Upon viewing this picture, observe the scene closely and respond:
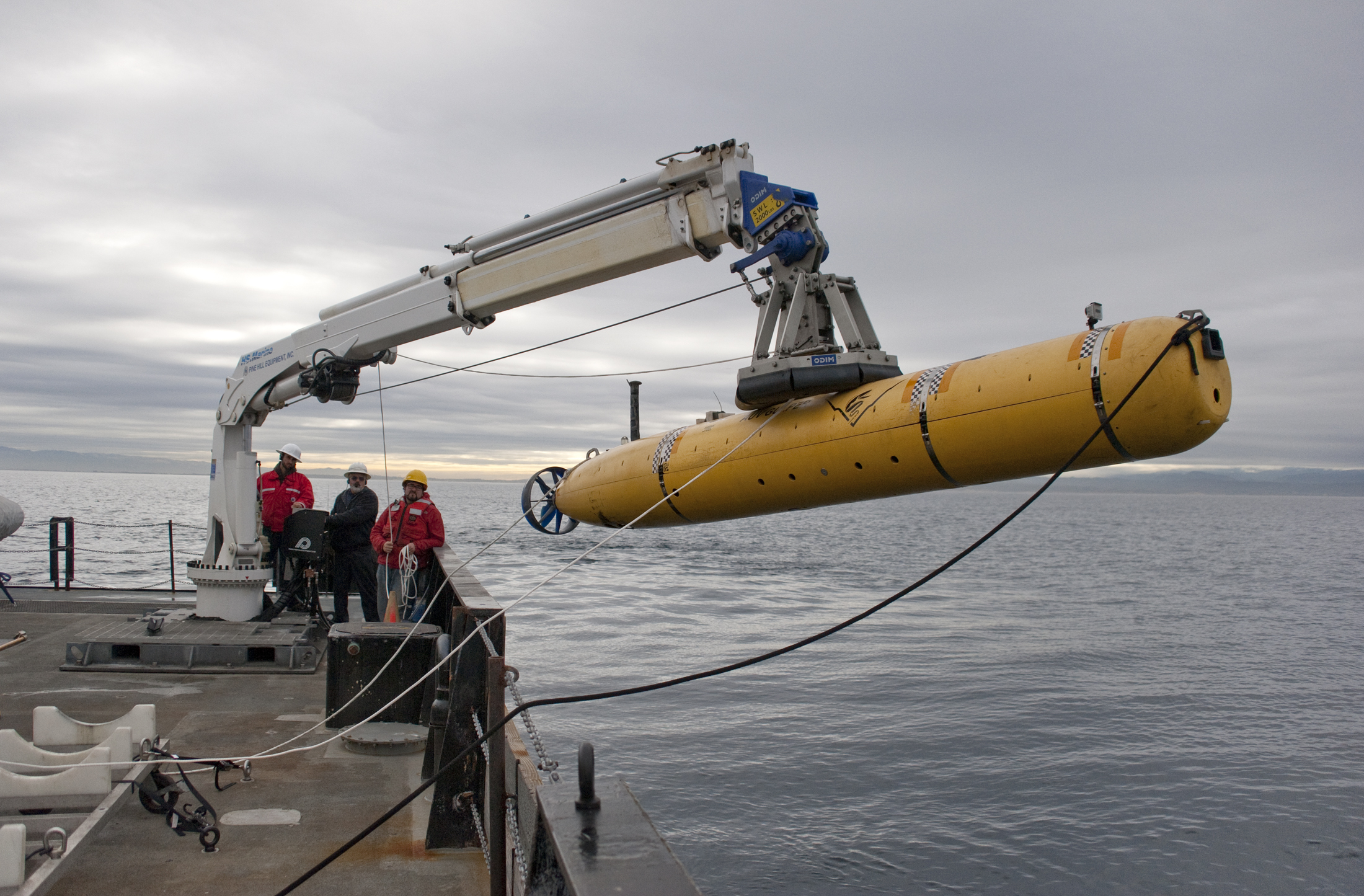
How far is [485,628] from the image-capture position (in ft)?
16.2

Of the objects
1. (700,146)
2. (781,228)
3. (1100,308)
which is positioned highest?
(700,146)

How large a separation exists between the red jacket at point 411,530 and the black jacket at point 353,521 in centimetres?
76

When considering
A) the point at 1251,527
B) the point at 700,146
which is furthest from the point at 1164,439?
the point at 1251,527

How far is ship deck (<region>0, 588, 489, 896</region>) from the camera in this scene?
445cm

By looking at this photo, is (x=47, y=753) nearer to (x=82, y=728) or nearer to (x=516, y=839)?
(x=82, y=728)

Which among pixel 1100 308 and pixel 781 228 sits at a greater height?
pixel 781 228

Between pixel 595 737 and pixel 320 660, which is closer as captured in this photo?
pixel 320 660

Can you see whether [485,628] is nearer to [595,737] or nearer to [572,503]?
[572,503]

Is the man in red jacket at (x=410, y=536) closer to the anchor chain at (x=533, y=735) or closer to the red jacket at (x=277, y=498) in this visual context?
the red jacket at (x=277, y=498)

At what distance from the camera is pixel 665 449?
7332 millimetres

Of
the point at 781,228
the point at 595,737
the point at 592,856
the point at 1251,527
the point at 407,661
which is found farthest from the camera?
the point at 1251,527

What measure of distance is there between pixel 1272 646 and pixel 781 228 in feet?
60.6

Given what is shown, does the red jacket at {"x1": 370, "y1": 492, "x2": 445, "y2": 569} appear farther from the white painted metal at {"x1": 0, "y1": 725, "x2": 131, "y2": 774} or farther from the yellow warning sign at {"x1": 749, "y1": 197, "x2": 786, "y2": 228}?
the yellow warning sign at {"x1": 749, "y1": 197, "x2": 786, "y2": 228}

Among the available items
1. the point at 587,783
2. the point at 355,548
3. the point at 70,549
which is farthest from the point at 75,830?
the point at 70,549
